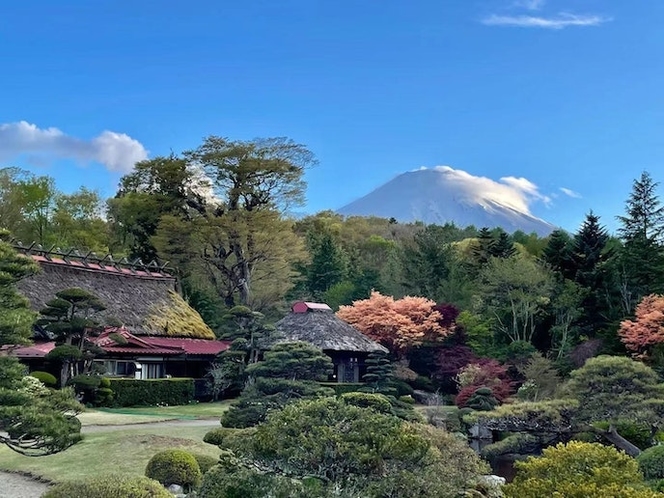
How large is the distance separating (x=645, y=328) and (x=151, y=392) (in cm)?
1813

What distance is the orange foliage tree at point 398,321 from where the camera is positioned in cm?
3353

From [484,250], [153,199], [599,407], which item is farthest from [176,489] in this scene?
[153,199]

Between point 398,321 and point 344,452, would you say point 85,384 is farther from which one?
point 344,452

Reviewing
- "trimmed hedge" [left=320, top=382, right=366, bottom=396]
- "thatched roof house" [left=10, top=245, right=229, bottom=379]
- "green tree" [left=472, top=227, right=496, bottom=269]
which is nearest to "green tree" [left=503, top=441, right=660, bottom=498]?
"thatched roof house" [left=10, top=245, right=229, bottom=379]

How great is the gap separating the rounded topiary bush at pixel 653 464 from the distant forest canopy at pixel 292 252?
16334 mm

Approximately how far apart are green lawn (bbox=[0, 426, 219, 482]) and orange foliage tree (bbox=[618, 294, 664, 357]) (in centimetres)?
1681

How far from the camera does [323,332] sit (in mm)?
32438

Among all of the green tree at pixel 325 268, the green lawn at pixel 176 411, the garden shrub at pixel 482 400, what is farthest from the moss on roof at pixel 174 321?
the garden shrub at pixel 482 400

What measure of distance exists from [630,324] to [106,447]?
19.5 metres

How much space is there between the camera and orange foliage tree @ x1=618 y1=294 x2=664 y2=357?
25.8 m

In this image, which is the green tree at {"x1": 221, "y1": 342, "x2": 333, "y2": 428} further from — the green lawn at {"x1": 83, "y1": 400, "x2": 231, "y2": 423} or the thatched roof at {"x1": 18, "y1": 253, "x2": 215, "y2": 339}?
the thatched roof at {"x1": 18, "y1": 253, "x2": 215, "y2": 339}

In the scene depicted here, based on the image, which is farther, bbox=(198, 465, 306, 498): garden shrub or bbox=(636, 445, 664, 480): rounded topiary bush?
bbox=(636, 445, 664, 480): rounded topiary bush

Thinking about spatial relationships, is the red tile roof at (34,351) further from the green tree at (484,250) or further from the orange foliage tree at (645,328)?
the green tree at (484,250)

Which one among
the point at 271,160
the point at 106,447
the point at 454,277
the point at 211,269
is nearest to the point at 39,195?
the point at 211,269
